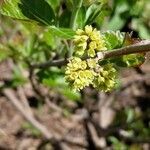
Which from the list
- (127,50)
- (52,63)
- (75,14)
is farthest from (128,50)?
(52,63)

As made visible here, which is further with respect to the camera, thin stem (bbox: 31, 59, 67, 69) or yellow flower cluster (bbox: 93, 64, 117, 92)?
thin stem (bbox: 31, 59, 67, 69)

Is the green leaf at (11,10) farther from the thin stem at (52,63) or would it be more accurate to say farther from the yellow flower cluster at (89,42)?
the thin stem at (52,63)

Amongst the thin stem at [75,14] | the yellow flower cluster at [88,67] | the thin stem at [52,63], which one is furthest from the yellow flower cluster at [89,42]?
the thin stem at [52,63]

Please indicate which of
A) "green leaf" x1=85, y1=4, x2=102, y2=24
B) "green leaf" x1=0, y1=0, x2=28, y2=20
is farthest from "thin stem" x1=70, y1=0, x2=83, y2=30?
"green leaf" x1=0, y1=0, x2=28, y2=20

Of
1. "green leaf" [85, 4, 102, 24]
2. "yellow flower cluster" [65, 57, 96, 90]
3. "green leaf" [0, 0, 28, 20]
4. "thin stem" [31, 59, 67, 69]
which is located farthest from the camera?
"thin stem" [31, 59, 67, 69]

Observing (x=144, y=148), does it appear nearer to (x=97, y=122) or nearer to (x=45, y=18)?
(x=97, y=122)

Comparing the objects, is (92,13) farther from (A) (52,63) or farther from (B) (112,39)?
(A) (52,63)

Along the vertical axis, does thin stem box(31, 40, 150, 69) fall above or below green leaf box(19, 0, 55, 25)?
below

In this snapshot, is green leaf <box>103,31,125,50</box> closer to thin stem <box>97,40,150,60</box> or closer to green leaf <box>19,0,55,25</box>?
thin stem <box>97,40,150,60</box>
